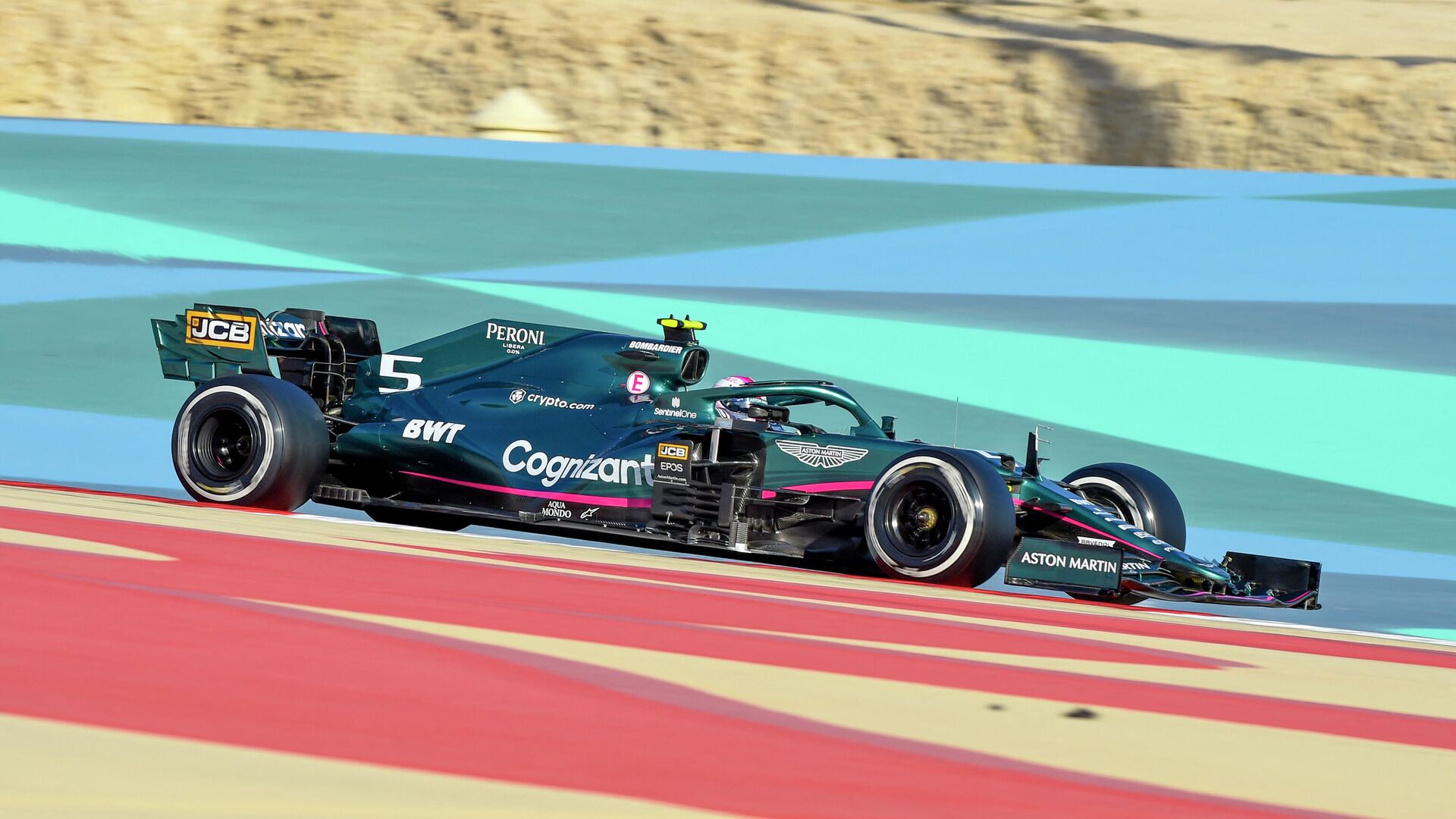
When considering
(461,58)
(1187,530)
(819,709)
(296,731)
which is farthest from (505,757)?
(461,58)

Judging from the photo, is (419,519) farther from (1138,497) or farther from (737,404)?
(1138,497)

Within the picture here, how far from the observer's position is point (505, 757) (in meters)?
3.40

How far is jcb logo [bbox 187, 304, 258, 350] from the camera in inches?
426

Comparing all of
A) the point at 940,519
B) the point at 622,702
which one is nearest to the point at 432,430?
the point at 940,519

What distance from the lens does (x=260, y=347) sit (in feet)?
35.4

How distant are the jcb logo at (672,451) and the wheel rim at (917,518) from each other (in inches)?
46.1

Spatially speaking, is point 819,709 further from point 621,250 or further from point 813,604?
point 621,250

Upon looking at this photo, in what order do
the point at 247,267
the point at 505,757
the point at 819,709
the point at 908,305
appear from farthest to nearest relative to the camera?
1. the point at 247,267
2. the point at 908,305
3. the point at 819,709
4. the point at 505,757

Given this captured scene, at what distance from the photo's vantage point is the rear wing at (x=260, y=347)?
35.5ft

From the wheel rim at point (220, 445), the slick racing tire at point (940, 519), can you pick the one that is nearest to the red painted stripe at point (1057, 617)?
the slick racing tire at point (940, 519)

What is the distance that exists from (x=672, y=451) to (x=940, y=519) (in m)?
1.50

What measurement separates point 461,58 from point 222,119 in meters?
4.02

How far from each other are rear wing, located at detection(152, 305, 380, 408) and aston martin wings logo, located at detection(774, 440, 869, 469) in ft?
9.97

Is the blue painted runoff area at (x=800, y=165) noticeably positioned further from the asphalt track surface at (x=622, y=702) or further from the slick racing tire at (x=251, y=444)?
the asphalt track surface at (x=622, y=702)
